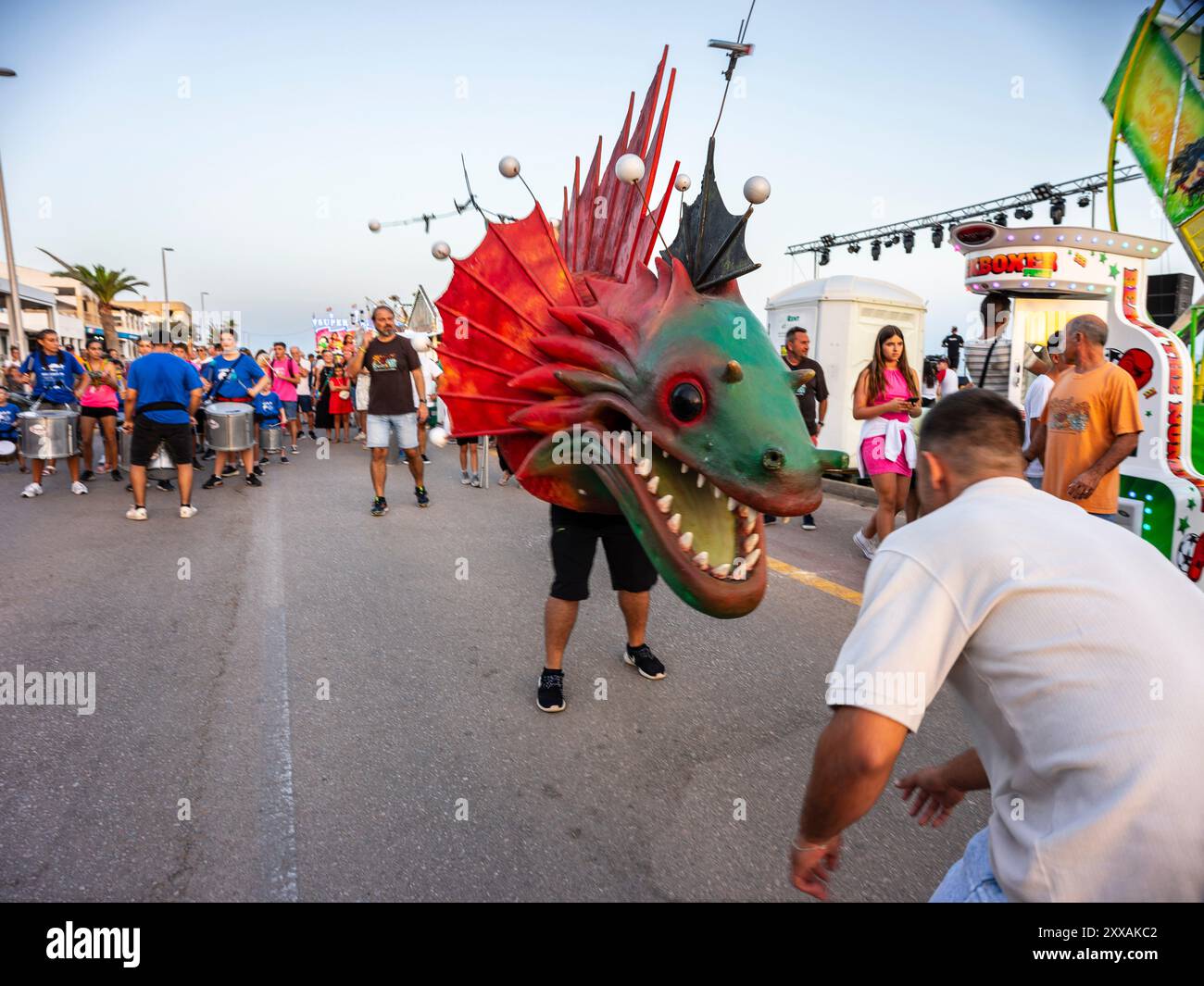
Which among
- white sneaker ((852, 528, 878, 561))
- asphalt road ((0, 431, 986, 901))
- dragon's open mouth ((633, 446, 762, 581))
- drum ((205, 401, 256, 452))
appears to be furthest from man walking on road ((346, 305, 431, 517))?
dragon's open mouth ((633, 446, 762, 581))

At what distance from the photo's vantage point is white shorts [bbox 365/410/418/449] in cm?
666

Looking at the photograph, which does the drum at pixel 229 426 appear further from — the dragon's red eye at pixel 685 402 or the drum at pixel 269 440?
the dragon's red eye at pixel 685 402

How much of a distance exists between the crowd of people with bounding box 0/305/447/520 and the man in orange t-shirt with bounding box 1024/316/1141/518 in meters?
4.97

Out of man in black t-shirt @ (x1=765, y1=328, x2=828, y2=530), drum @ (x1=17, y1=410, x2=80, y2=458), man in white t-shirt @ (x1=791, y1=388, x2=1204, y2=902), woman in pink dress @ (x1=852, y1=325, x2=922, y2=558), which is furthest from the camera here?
drum @ (x1=17, y1=410, x2=80, y2=458)

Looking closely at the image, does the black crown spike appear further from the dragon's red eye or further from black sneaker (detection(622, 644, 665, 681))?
black sneaker (detection(622, 644, 665, 681))

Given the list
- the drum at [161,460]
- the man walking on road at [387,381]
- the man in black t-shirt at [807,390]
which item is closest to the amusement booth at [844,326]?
the man in black t-shirt at [807,390]

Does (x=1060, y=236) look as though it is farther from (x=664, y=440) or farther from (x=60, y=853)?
(x=60, y=853)

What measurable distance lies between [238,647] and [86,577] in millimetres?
1908

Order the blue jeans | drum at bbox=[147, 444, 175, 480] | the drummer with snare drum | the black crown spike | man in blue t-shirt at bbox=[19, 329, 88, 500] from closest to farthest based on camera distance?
1. the blue jeans
2. the black crown spike
3. drum at bbox=[147, 444, 175, 480]
4. man in blue t-shirt at bbox=[19, 329, 88, 500]
5. the drummer with snare drum

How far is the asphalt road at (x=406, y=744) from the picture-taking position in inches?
80.3

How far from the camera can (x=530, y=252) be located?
267cm

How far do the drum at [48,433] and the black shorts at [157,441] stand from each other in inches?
70.5

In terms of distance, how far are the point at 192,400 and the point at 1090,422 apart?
23.5 ft

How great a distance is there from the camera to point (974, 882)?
4.07 ft
